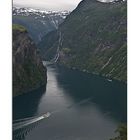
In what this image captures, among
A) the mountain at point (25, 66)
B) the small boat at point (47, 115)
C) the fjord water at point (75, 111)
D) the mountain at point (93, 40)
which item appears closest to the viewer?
the fjord water at point (75, 111)

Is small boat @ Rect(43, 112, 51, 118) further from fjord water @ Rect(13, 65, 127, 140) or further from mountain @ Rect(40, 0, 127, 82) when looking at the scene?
mountain @ Rect(40, 0, 127, 82)

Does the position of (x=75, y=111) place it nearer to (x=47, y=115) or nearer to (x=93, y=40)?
(x=47, y=115)

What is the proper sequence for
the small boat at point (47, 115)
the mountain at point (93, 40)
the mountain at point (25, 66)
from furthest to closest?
the mountain at point (93, 40), the mountain at point (25, 66), the small boat at point (47, 115)

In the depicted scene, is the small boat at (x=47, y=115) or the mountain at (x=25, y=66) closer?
the small boat at (x=47, y=115)

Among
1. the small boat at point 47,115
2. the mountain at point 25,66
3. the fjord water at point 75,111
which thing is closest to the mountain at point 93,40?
the mountain at point 25,66

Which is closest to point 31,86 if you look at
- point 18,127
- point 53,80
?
point 53,80

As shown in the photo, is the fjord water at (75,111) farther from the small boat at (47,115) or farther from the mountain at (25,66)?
the mountain at (25,66)
